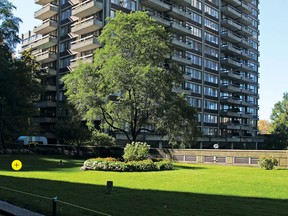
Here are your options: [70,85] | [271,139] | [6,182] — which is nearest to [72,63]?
[70,85]

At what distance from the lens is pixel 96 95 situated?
107 ft

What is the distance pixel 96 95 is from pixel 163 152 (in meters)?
10.3

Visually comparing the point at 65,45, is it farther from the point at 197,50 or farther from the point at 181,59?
the point at 197,50

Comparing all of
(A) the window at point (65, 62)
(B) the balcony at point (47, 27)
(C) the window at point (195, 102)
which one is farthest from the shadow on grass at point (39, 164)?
(C) the window at point (195, 102)

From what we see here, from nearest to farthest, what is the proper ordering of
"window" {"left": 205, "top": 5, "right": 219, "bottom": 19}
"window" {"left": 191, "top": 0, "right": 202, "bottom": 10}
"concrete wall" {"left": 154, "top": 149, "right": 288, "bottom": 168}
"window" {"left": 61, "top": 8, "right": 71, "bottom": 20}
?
"concrete wall" {"left": 154, "top": 149, "right": 288, "bottom": 168} < "window" {"left": 61, "top": 8, "right": 71, "bottom": 20} < "window" {"left": 191, "top": 0, "right": 202, "bottom": 10} < "window" {"left": 205, "top": 5, "right": 219, "bottom": 19}

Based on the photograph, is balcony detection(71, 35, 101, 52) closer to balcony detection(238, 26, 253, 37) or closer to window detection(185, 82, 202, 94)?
window detection(185, 82, 202, 94)

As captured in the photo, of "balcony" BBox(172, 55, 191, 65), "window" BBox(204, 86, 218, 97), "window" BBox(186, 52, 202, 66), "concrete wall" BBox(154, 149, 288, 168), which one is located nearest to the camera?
"concrete wall" BBox(154, 149, 288, 168)

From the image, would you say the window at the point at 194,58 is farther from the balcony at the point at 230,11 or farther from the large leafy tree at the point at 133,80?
the large leafy tree at the point at 133,80

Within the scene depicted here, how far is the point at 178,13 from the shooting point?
69.1 metres

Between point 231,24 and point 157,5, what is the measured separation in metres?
29.1

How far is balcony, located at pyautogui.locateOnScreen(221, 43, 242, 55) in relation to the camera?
280 feet

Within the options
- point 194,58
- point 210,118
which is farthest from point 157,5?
point 210,118

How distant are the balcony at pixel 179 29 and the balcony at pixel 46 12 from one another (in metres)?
21.8

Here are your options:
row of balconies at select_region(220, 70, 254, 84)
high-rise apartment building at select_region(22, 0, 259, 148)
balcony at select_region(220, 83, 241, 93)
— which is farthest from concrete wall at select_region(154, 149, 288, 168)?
row of balconies at select_region(220, 70, 254, 84)
